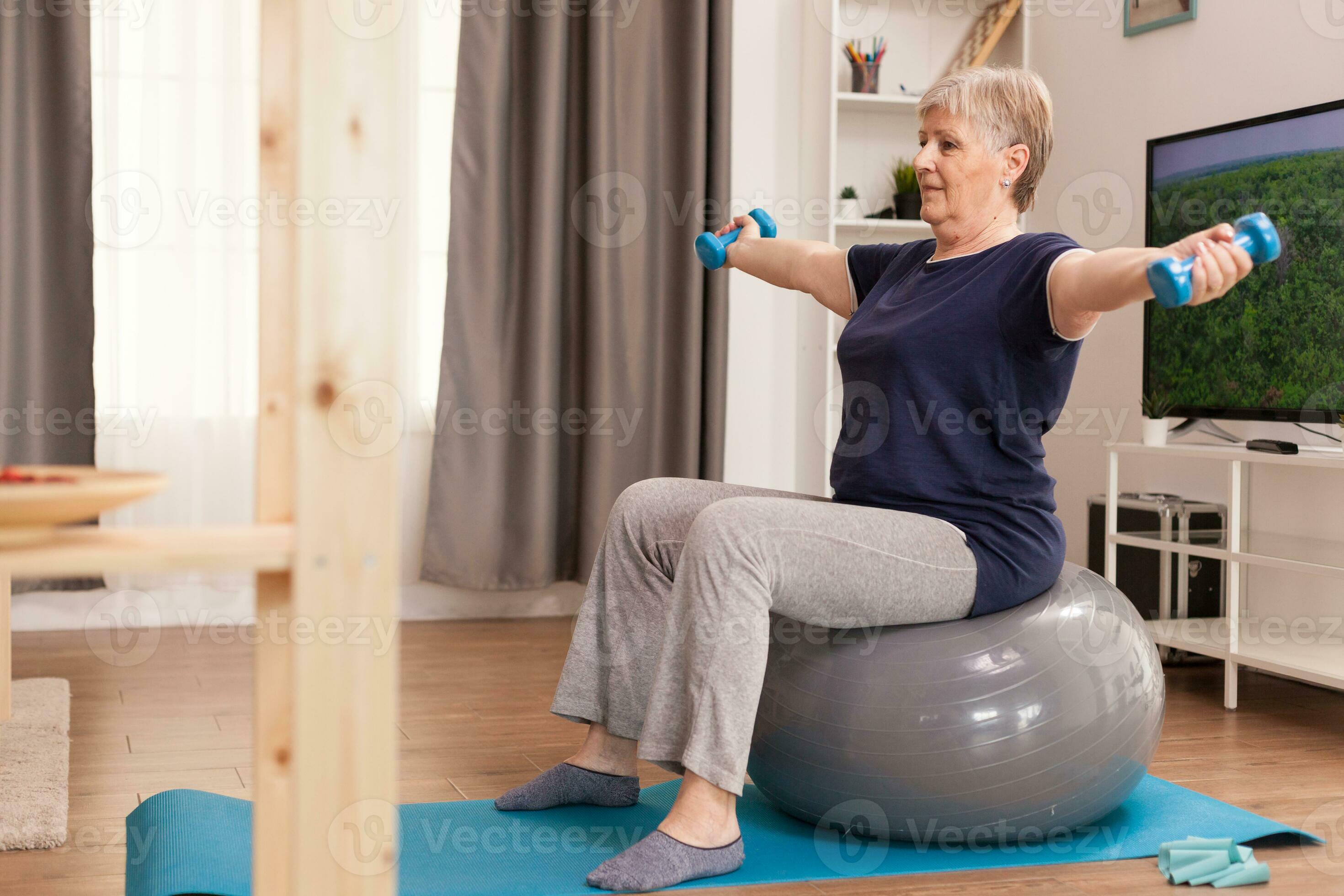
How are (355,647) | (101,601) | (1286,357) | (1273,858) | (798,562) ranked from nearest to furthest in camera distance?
(355,647), (798,562), (1273,858), (1286,357), (101,601)

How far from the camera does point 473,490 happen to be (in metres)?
3.40

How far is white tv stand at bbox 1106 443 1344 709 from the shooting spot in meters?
2.38

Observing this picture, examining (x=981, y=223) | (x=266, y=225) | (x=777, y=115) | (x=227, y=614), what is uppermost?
(x=777, y=115)

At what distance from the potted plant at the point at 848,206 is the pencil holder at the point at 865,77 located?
28cm

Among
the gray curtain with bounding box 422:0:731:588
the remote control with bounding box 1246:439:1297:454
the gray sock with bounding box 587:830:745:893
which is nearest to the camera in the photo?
the gray sock with bounding box 587:830:745:893

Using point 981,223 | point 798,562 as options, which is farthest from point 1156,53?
point 798,562

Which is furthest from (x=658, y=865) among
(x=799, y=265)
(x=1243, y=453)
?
(x=1243, y=453)

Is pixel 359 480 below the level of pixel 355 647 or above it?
above

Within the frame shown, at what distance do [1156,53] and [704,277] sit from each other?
51.4 inches

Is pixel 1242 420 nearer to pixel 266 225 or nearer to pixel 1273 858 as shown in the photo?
pixel 1273 858

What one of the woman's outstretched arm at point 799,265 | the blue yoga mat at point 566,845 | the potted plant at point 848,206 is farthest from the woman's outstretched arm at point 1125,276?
the potted plant at point 848,206

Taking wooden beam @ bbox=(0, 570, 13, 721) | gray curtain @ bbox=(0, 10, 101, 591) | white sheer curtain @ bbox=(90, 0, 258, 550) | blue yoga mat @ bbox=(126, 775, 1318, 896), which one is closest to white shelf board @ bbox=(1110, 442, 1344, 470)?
blue yoga mat @ bbox=(126, 775, 1318, 896)

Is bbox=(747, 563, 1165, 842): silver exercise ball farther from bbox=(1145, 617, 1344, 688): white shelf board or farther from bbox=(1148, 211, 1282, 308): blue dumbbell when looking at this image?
bbox=(1145, 617, 1344, 688): white shelf board

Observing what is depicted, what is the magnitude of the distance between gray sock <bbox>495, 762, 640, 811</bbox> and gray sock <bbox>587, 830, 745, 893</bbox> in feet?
0.87
